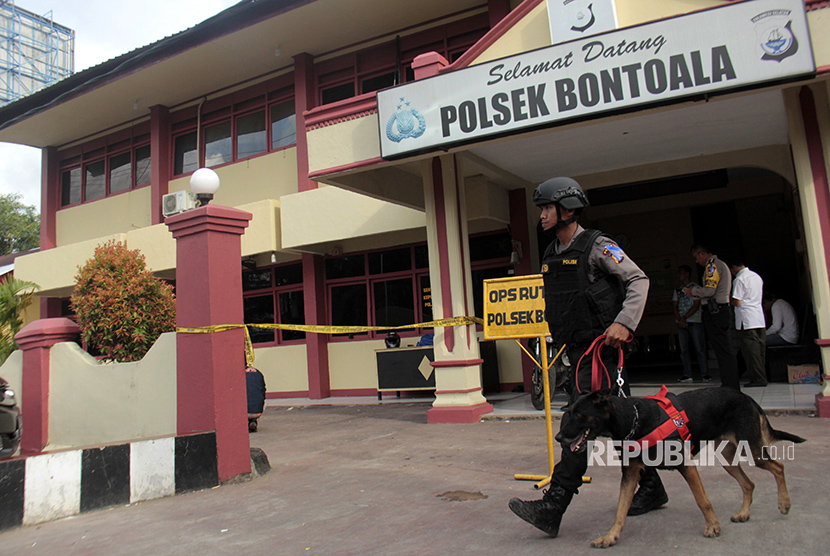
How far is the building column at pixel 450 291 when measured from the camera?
842cm

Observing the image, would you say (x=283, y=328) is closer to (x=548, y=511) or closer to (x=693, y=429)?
(x=548, y=511)

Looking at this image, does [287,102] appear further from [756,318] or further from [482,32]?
[756,318]

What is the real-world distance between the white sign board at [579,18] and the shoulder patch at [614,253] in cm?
391

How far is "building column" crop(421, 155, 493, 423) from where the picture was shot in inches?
332

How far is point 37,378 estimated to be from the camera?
7465 millimetres

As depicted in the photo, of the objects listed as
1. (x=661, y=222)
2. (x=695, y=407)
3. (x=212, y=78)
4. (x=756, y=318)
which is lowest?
(x=695, y=407)

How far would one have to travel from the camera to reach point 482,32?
11.9 meters

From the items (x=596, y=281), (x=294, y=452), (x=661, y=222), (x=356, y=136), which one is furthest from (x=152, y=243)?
(x=596, y=281)

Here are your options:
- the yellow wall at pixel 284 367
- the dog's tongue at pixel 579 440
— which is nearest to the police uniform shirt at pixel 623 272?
the dog's tongue at pixel 579 440

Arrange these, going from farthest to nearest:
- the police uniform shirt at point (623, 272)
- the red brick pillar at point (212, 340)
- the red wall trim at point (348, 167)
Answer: the red wall trim at point (348, 167), the red brick pillar at point (212, 340), the police uniform shirt at point (623, 272)

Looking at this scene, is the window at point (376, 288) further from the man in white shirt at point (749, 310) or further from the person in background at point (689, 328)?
the man in white shirt at point (749, 310)

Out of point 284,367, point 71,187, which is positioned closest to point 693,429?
point 284,367

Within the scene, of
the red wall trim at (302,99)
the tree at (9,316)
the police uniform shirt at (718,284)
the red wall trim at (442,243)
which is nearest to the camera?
the police uniform shirt at (718,284)

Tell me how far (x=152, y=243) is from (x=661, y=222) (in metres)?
12.0
